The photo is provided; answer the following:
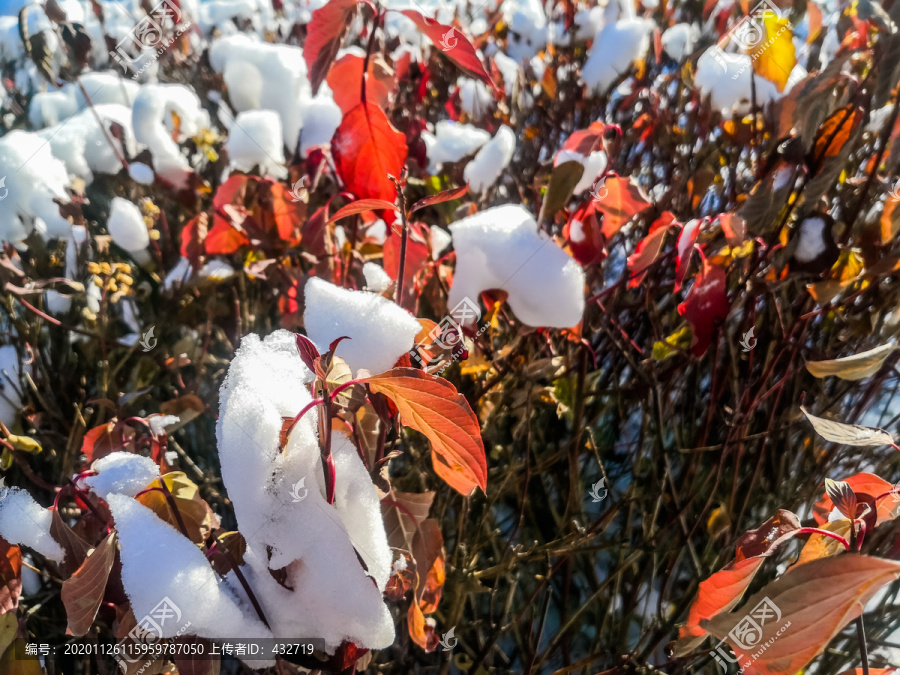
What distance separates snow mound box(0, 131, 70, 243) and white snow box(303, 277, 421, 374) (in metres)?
0.92

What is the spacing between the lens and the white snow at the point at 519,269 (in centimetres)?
60

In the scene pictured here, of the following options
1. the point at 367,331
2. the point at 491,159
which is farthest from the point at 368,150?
the point at 491,159

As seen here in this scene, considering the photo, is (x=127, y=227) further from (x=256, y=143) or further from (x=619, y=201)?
(x=619, y=201)

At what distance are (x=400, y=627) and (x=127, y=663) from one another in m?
0.41

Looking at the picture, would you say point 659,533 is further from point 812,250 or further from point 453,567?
point 812,250

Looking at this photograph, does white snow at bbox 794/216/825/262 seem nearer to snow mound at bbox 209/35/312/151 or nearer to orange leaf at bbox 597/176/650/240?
orange leaf at bbox 597/176/650/240

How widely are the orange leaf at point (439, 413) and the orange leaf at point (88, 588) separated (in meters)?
0.23

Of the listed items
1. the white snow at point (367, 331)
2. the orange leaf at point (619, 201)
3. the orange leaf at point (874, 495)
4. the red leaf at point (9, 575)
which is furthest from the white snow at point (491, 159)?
the red leaf at point (9, 575)

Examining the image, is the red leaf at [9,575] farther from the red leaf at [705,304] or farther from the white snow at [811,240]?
→ the white snow at [811,240]

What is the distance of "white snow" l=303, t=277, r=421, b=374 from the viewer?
461 mm

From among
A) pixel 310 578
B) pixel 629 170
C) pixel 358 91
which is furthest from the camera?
pixel 629 170

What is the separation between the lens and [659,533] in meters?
0.89

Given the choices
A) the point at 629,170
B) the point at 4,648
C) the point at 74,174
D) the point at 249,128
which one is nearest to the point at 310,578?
the point at 4,648

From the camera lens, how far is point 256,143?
1009 mm
